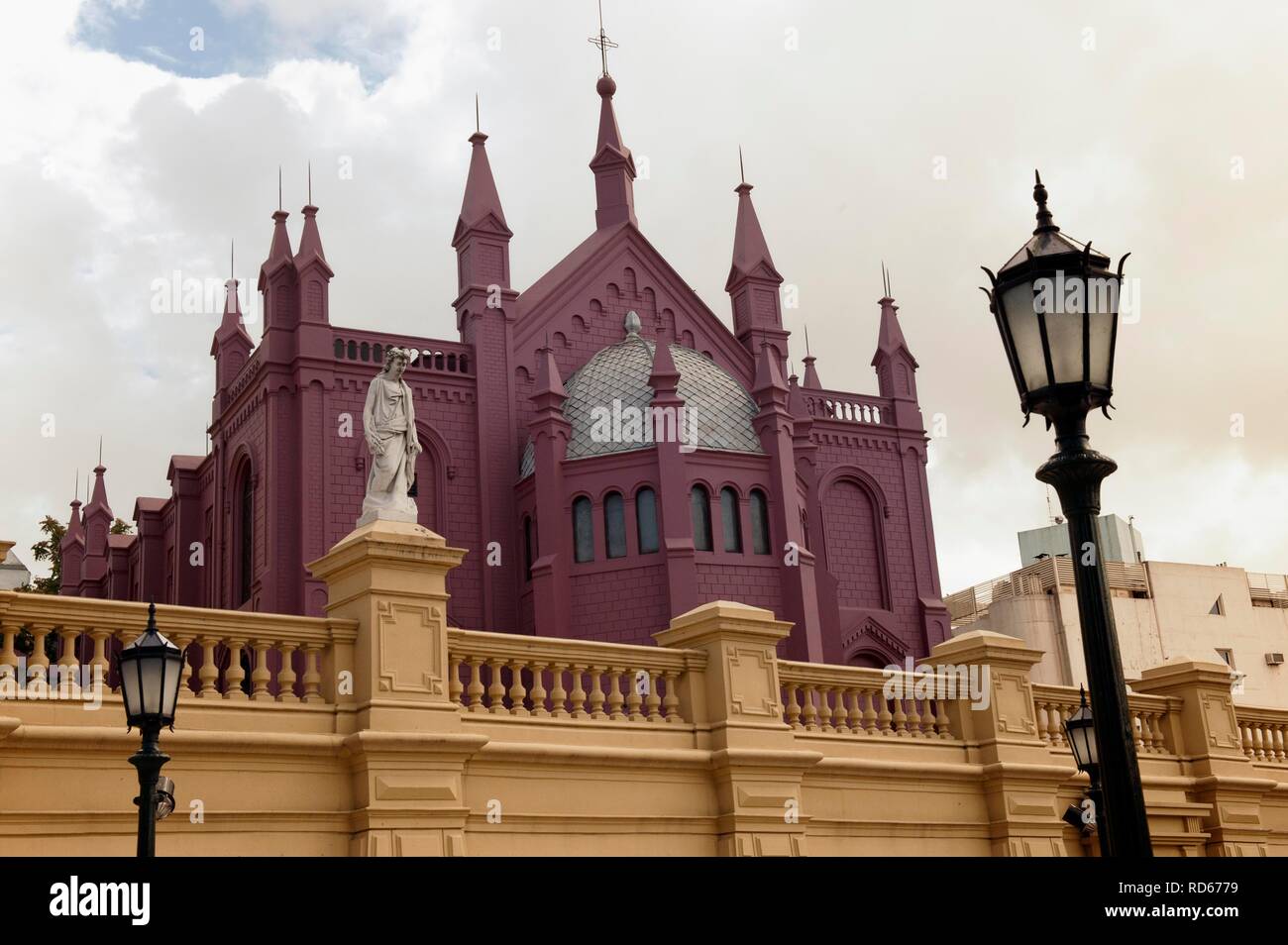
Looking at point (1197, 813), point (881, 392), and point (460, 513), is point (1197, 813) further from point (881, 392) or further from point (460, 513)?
point (881, 392)

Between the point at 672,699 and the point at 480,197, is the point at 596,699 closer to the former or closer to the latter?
the point at 672,699

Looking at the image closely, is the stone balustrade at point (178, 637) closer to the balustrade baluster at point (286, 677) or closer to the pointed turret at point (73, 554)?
the balustrade baluster at point (286, 677)

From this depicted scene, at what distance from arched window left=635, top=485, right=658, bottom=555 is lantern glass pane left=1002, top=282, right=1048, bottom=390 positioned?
1047 inches

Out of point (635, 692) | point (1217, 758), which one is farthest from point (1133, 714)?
point (635, 692)

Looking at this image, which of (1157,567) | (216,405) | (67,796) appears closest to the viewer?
(67,796)

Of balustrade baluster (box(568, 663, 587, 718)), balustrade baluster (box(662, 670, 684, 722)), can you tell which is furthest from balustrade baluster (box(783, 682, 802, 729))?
balustrade baluster (box(568, 663, 587, 718))

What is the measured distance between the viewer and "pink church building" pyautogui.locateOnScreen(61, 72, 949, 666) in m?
33.0

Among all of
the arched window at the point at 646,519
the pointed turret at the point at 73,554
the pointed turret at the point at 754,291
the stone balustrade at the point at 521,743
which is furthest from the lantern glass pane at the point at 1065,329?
the pointed turret at the point at 73,554

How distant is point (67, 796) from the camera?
33.1 feet

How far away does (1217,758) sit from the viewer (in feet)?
56.4

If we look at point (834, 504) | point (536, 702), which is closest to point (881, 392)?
point (834, 504)

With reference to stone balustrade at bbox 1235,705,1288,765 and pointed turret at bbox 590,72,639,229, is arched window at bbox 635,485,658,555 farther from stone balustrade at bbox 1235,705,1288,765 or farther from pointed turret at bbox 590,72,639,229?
stone balustrade at bbox 1235,705,1288,765

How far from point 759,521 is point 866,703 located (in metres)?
19.1
